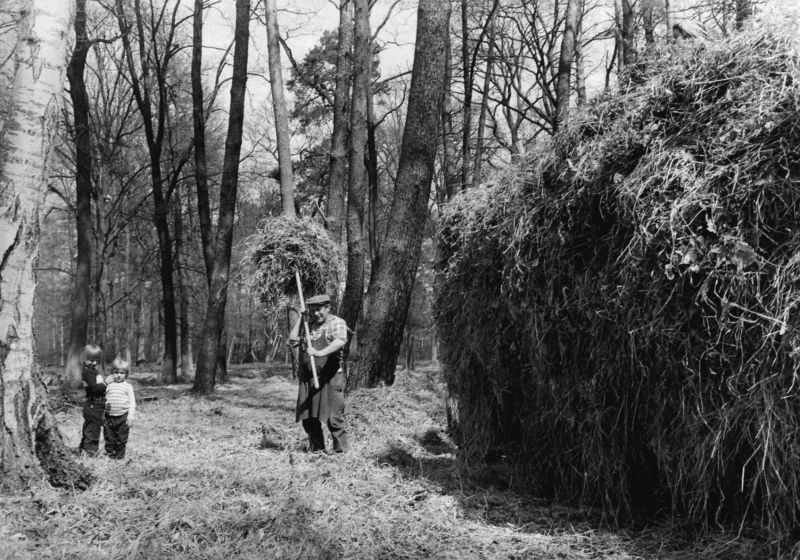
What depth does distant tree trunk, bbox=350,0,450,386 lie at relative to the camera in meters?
8.63

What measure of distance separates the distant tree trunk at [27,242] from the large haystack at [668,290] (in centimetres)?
377

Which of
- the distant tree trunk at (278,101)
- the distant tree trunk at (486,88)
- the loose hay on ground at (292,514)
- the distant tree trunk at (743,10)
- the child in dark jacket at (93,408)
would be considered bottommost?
the loose hay on ground at (292,514)

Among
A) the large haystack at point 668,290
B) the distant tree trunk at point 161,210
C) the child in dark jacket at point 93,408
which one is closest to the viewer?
the large haystack at point 668,290

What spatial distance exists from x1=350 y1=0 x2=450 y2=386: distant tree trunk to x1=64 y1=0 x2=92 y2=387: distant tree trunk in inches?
466

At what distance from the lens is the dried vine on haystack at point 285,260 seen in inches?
322

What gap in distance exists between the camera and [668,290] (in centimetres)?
404

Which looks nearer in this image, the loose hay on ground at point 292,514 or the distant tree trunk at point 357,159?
the loose hay on ground at point 292,514

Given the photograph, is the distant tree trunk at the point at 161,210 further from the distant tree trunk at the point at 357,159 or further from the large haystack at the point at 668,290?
the large haystack at the point at 668,290

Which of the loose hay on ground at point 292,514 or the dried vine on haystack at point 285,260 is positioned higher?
the dried vine on haystack at point 285,260

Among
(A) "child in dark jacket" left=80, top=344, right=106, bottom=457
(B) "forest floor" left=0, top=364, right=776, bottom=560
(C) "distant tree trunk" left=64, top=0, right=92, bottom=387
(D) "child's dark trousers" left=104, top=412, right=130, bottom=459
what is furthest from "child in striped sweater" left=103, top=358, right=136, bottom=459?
(C) "distant tree trunk" left=64, top=0, right=92, bottom=387

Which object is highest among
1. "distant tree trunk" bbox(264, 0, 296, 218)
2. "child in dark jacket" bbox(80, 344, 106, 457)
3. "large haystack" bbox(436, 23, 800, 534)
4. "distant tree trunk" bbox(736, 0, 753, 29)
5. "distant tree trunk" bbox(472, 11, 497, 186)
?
"distant tree trunk" bbox(472, 11, 497, 186)

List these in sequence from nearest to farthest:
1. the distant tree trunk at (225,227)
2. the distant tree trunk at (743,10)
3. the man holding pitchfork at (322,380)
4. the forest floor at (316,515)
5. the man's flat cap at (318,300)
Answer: the forest floor at (316,515) < the distant tree trunk at (743,10) < the man holding pitchfork at (322,380) < the man's flat cap at (318,300) < the distant tree trunk at (225,227)

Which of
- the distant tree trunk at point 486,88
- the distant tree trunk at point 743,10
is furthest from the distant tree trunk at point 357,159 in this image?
the distant tree trunk at point 486,88

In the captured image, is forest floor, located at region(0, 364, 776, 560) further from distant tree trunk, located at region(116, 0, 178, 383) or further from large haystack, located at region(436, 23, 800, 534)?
distant tree trunk, located at region(116, 0, 178, 383)
